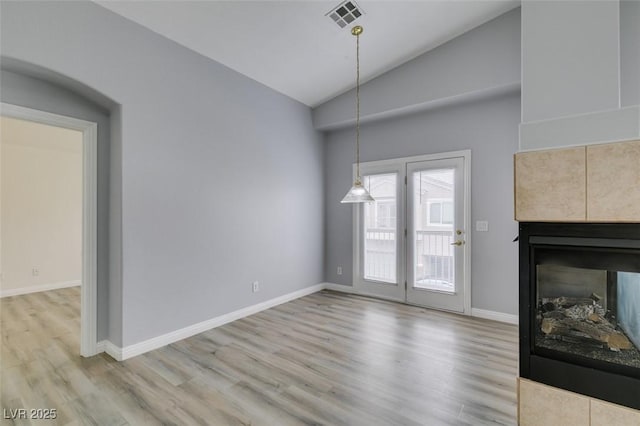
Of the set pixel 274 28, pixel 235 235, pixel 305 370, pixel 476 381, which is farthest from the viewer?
pixel 235 235

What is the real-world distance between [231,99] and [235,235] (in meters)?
1.79

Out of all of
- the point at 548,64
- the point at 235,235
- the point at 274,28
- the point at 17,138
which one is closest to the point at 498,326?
the point at 548,64

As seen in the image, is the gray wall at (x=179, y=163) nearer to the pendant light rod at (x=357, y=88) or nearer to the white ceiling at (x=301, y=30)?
the white ceiling at (x=301, y=30)

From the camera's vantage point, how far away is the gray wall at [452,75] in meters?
3.30

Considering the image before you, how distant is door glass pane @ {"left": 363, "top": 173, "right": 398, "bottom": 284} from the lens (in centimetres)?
464

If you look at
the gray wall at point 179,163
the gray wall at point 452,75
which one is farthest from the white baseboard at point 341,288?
the gray wall at point 452,75

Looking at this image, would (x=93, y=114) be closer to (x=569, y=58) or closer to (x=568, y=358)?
(x=569, y=58)

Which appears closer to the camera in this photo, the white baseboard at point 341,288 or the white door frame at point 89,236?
the white door frame at point 89,236

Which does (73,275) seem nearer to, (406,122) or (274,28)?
(274,28)

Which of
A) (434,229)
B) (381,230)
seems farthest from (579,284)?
(381,230)

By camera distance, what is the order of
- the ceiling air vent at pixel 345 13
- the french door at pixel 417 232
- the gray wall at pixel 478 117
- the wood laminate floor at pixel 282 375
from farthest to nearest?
the french door at pixel 417 232 → the gray wall at pixel 478 117 → the ceiling air vent at pixel 345 13 → the wood laminate floor at pixel 282 375

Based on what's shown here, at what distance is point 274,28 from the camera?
3170 mm

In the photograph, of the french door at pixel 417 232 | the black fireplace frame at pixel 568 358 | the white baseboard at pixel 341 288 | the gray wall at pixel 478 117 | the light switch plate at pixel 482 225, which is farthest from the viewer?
the white baseboard at pixel 341 288

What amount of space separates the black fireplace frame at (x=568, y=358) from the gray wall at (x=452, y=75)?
7.56 ft
